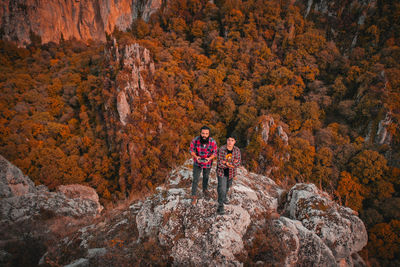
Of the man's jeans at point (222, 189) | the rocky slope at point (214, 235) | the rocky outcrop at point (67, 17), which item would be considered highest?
the rocky outcrop at point (67, 17)

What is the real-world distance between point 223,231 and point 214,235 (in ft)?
0.87

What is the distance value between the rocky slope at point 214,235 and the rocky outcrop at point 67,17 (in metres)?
70.8

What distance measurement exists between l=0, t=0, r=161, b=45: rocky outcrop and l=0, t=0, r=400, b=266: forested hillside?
3360 mm

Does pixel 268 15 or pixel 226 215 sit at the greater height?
pixel 268 15

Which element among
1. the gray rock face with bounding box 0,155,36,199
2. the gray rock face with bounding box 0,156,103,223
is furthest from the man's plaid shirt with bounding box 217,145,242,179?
the gray rock face with bounding box 0,155,36,199

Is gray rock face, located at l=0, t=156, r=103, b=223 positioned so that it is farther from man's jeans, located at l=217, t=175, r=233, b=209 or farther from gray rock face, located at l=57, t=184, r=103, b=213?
man's jeans, located at l=217, t=175, r=233, b=209

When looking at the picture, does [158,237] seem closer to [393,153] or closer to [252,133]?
[252,133]

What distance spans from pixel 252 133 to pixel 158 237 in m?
34.1

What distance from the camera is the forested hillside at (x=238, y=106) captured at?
1299 inches

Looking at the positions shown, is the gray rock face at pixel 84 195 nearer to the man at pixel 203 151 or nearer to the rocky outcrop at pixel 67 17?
the man at pixel 203 151

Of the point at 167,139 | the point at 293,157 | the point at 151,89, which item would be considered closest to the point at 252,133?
the point at 293,157

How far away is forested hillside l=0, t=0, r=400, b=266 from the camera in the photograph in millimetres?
33000

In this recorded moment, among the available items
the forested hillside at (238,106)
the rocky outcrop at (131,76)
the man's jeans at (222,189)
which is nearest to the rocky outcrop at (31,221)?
the man's jeans at (222,189)

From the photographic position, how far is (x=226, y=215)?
16.7 feet
